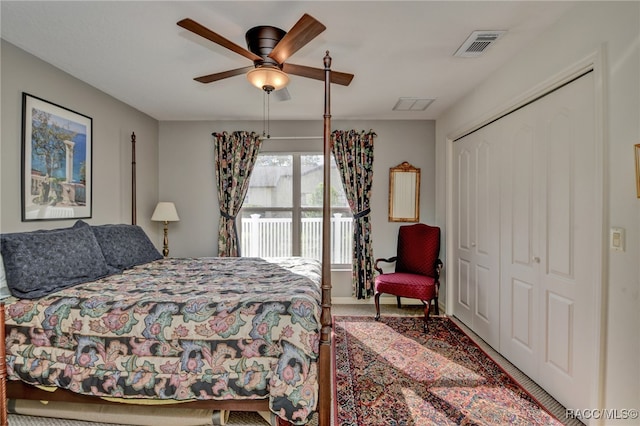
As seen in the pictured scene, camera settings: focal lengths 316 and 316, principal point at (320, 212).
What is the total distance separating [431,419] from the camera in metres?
2.02

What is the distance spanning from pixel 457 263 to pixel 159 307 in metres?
3.30

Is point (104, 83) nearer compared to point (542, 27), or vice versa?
point (542, 27)

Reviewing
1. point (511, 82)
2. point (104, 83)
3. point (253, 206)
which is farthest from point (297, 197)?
point (511, 82)

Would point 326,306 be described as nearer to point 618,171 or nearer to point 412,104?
point 618,171

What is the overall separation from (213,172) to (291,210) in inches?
48.5

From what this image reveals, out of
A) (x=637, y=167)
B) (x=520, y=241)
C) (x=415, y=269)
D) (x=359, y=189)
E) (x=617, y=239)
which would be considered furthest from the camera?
(x=359, y=189)

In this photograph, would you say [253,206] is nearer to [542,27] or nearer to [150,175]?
[150,175]

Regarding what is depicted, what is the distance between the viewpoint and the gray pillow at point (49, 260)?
2023 mm

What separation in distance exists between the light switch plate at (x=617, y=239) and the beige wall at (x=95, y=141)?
3.97m

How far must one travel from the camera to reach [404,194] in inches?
174

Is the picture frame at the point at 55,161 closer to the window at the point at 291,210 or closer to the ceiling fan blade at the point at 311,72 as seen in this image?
the window at the point at 291,210

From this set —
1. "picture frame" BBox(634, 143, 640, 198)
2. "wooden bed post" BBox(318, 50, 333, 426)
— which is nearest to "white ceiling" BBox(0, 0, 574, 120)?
"wooden bed post" BBox(318, 50, 333, 426)

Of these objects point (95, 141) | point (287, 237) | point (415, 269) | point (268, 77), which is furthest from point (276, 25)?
point (415, 269)

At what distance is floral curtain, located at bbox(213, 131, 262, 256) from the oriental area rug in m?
1.97
